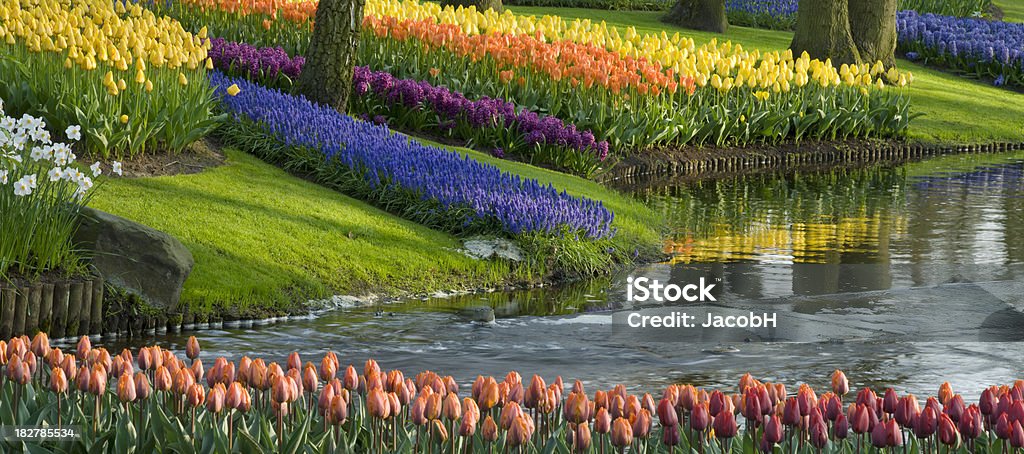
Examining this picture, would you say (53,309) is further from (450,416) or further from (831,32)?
(831,32)

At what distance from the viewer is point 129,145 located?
41.8ft

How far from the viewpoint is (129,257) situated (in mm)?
9438

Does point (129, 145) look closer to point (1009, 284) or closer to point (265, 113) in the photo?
point (265, 113)

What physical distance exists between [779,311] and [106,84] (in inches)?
222

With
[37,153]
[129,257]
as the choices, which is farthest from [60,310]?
[37,153]

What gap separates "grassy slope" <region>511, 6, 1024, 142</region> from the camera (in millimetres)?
22578

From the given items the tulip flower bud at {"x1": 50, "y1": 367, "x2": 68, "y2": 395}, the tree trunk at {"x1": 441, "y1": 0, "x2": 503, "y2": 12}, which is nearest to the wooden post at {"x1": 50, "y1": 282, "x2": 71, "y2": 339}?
the tulip flower bud at {"x1": 50, "y1": 367, "x2": 68, "y2": 395}

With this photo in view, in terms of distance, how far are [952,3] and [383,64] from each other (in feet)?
93.3

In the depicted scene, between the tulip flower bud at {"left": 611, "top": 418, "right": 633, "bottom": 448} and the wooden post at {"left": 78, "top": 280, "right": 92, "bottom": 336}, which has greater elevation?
the tulip flower bud at {"left": 611, "top": 418, "right": 633, "bottom": 448}

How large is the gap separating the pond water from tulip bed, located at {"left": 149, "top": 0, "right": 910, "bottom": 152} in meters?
2.09

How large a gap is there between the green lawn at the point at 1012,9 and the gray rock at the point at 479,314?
37.7 meters

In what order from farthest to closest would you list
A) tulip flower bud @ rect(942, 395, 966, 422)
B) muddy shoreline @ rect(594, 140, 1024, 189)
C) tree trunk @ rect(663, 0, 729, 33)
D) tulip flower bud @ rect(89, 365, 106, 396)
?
1. tree trunk @ rect(663, 0, 729, 33)
2. muddy shoreline @ rect(594, 140, 1024, 189)
3. tulip flower bud @ rect(89, 365, 106, 396)
4. tulip flower bud @ rect(942, 395, 966, 422)

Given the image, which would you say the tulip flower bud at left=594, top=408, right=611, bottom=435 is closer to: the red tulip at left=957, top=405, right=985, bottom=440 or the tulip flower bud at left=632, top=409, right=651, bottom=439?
the tulip flower bud at left=632, top=409, right=651, bottom=439

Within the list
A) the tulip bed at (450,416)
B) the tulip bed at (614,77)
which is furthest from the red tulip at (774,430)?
the tulip bed at (614,77)
